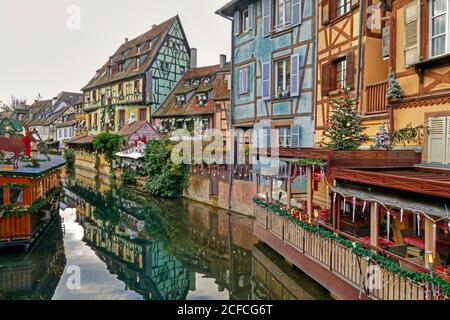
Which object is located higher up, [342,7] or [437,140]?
[342,7]

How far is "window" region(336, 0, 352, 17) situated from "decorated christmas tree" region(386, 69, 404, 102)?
376 centimetres

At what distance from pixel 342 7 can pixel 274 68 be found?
13.0 ft

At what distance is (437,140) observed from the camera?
8430mm

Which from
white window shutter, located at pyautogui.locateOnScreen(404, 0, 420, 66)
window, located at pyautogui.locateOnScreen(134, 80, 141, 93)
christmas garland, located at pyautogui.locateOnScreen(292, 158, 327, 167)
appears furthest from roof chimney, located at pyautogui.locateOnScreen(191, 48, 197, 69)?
christmas garland, located at pyautogui.locateOnScreen(292, 158, 327, 167)

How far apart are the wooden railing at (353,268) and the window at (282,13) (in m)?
9.09

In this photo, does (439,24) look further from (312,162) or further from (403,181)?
(403,181)

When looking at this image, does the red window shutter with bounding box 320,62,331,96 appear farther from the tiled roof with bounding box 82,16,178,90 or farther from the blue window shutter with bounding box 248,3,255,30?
the tiled roof with bounding box 82,16,178,90

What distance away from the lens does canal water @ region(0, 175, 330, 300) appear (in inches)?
352

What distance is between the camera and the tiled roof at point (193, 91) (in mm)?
25164

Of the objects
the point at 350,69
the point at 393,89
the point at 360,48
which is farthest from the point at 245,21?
the point at 393,89

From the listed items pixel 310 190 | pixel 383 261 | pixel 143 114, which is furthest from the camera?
pixel 143 114

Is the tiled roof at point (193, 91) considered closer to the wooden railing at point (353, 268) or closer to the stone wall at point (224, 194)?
the stone wall at point (224, 194)
